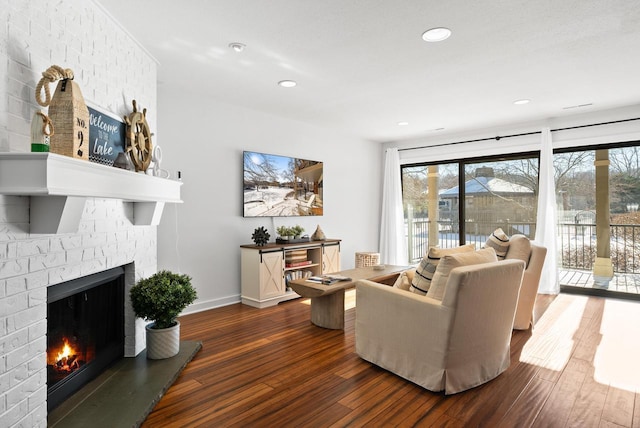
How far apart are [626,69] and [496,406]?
3.32 m

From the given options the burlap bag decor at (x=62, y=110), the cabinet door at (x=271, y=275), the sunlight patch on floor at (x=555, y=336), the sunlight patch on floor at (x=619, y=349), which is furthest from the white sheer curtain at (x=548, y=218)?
the burlap bag decor at (x=62, y=110)

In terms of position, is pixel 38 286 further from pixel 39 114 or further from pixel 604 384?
pixel 604 384

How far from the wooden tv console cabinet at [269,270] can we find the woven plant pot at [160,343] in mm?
1597

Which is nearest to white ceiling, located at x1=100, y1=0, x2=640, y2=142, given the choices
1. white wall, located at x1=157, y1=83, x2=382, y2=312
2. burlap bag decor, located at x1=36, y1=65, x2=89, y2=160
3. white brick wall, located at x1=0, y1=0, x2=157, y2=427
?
white wall, located at x1=157, y1=83, x2=382, y2=312

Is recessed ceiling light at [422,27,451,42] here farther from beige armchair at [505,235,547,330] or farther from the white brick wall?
the white brick wall

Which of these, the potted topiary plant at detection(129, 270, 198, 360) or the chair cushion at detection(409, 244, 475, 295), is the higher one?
the chair cushion at detection(409, 244, 475, 295)

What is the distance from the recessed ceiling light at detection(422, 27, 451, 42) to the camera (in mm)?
2656

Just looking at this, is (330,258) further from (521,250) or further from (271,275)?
(521,250)

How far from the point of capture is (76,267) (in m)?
2.08

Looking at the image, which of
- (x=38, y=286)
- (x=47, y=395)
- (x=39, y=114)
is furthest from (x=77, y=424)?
(x=39, y=114)

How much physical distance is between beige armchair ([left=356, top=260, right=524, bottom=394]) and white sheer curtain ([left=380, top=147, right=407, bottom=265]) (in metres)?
4.07

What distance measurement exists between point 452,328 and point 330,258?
3.00m

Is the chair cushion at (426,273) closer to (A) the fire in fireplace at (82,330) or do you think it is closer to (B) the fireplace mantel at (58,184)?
(B) the fireplace mantel at (58,184)

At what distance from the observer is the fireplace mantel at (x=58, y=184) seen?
1516 mm
